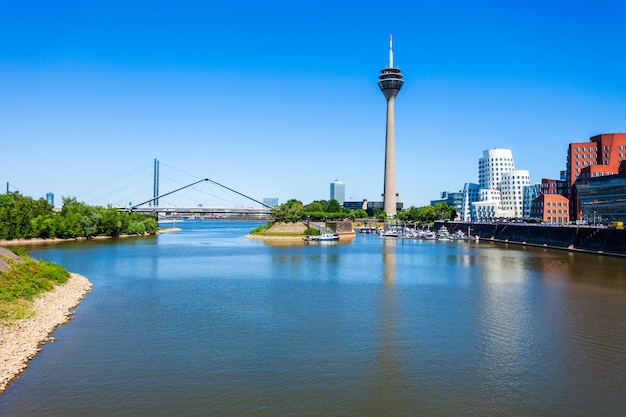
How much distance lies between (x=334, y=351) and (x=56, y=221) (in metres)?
74.1

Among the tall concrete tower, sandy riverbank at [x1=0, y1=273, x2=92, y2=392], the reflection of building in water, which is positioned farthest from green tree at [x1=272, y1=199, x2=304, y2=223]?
sandy riverbank at [x1=0, y1=273, x2=92, y2=392]

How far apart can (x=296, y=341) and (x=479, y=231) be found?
85.0 metres

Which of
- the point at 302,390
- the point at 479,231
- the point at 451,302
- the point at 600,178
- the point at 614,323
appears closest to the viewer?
the point at 302,390

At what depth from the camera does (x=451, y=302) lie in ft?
95.4

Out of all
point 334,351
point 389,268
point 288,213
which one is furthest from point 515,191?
point 334,351

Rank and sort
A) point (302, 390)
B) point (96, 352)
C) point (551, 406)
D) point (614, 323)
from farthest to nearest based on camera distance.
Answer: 1. point (614, 323)
2. point (96, 352)
3. point (302, 390)
4. point (551, 406)

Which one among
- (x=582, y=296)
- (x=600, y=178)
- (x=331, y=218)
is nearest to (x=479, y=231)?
(x=600, y=178)

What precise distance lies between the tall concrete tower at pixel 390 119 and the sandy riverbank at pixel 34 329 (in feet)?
378

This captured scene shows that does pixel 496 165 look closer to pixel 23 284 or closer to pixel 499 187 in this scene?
pixel 499 187

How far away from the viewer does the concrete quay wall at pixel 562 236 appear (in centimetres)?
5594

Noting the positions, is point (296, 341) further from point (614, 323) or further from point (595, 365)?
point (614, 323)

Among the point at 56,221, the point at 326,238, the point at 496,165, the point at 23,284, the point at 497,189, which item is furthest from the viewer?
the point at 496,165

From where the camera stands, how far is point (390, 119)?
139750mm

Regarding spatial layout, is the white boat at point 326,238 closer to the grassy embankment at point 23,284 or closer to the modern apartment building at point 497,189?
the modern apartment building at point 497,189
